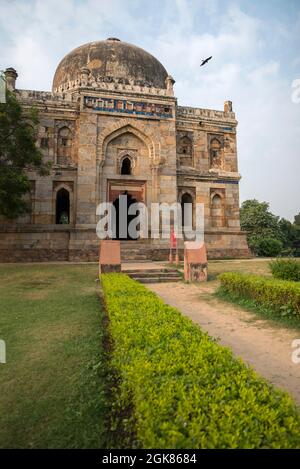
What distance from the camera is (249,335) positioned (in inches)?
185

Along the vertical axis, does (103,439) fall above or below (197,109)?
below

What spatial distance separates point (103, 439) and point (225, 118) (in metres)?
20.5

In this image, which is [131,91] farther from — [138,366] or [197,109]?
[138,366]

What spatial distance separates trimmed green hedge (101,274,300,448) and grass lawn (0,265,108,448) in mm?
360

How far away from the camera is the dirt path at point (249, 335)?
11.1 ft

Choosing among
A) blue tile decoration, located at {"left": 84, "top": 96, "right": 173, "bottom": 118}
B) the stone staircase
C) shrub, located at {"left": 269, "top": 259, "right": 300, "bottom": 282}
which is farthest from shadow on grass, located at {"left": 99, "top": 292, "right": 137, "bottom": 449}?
blue tile decoration, located at {"left": 84, "top": 96, "right": 173, "bottom": 118}

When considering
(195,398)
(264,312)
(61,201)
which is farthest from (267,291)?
(61,201)

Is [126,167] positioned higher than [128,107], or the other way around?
[128,107]

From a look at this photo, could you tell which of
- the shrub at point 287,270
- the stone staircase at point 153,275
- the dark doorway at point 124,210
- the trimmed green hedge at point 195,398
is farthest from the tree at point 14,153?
the trimmed green hedge at point 195,398

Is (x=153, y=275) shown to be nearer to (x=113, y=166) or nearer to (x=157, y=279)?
(x=157, y=279)

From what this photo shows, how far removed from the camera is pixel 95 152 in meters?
16.5

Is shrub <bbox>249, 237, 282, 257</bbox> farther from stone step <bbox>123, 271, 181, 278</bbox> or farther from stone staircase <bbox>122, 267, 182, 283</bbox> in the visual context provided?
stone step <bbox>123, 271, 181, 278</bbox>

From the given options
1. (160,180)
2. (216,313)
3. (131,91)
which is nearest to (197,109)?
(131,91)

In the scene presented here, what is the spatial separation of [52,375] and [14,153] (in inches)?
428
